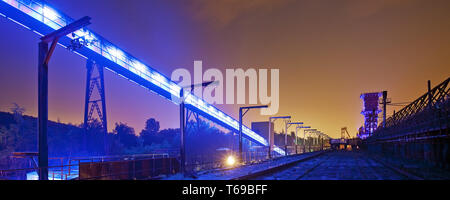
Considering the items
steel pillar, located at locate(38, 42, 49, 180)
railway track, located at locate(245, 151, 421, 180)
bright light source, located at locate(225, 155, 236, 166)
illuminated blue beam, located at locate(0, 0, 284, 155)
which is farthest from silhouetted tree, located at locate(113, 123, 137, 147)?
steel pillar, located at locate(38, 42, 49, 180)

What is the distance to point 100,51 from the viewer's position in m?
25.5

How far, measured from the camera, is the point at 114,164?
62.2 feet

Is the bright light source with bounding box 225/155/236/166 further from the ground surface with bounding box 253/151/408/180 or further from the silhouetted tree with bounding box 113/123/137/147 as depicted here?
the silhouetted tree with bounding box 113/123/137/147

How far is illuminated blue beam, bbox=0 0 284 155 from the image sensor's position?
61.9 feet

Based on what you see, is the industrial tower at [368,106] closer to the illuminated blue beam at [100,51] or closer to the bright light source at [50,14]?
the illuminated blue beam at [100,51]

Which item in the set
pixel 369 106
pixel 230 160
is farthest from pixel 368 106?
pixel 230 160

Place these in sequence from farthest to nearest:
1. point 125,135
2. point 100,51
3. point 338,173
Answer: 1. point 125,135
2. point 100,51
3. point 338,173

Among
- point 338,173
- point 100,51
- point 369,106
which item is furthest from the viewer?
point 369,106

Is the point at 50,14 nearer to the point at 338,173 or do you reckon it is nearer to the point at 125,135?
the point at 338,173
